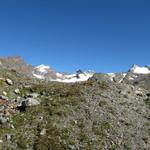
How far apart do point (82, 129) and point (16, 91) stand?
1178cm

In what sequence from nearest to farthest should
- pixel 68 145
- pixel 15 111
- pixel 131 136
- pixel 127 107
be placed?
pixel 68 145 → pixel 131 136 → pixel 15 111 → pixel 127 107

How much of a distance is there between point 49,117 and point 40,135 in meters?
3.12

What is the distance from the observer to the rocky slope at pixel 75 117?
104ft

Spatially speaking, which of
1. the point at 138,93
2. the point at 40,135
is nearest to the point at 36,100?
the point at 40,135

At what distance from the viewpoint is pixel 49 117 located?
115 feet

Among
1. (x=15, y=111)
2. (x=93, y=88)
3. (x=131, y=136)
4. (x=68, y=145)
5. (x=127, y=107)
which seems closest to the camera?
Answer: (x=68, y=145)

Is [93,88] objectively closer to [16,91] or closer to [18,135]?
[16,91]

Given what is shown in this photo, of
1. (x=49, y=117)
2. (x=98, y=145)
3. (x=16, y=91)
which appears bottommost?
(x=98, y=145)

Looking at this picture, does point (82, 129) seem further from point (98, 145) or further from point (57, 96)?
point (57, 96)

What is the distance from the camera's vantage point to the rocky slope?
31641mm

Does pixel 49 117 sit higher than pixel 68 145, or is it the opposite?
pixel 49 117

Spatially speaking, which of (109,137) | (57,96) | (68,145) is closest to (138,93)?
(57,96)

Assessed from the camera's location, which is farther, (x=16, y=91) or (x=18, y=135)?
(x=16, y=91)

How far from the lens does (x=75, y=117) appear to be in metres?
35.3
